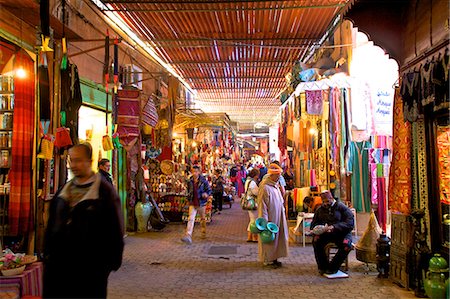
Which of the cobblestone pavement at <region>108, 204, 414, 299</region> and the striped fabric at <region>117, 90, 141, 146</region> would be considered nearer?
the cobblestone pavement at <region>108, 204, 414, 299</region>

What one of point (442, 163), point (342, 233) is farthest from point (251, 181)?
point (442, 163)

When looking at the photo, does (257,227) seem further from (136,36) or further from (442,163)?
(136,36)

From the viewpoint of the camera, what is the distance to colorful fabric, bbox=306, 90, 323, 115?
369 inches

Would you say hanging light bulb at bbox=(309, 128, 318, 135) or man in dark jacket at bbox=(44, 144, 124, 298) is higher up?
hanging light bulb at bbox=(309, 128, 318, 135)

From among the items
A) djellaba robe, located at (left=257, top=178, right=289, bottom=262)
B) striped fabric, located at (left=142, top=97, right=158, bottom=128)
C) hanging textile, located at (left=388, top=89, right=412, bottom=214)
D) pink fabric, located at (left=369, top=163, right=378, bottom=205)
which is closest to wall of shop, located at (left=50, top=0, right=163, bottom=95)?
striped fabric, located at (left=142, top=97, right=158, bottom=128)

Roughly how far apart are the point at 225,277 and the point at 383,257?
8.21 feet

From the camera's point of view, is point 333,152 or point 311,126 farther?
point 311,126

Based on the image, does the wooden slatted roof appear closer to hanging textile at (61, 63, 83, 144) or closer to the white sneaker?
hanging textile at (61, 63, 83, 144)

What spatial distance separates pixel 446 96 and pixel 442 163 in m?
1.01

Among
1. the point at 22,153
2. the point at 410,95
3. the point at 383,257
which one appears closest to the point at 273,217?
the point at 383,257

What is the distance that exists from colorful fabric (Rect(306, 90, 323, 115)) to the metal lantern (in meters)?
3.85

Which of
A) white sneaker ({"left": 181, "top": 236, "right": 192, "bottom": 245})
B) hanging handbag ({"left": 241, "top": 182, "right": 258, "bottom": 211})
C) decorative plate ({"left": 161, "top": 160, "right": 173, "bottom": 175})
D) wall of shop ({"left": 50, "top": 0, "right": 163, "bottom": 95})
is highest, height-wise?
wall of shop ({"left": 50, "top": 0, "right": 163, "bottom": 95})

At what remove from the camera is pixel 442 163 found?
17.8 ft

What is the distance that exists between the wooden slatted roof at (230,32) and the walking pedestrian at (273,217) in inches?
145
